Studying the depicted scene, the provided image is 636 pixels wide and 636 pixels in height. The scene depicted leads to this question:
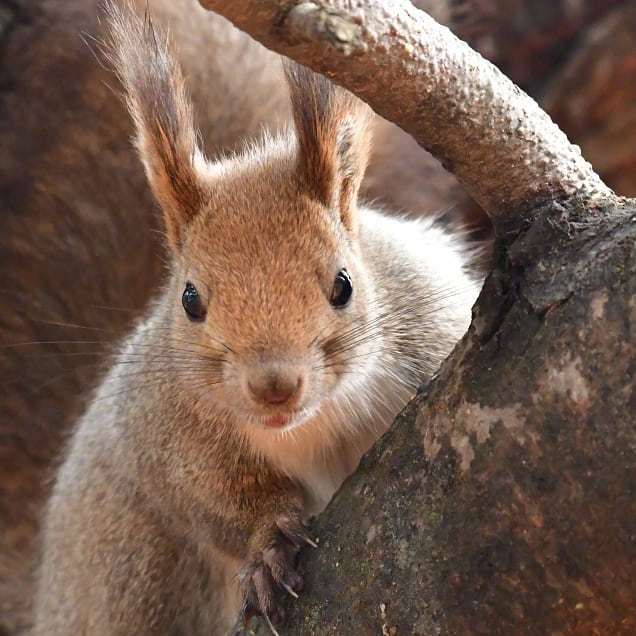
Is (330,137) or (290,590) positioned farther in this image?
(330,137)

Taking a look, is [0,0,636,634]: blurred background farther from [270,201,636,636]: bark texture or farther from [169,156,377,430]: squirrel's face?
[270,201,636,636]: bark texture

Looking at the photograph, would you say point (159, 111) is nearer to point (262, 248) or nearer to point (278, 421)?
point (262, 248)

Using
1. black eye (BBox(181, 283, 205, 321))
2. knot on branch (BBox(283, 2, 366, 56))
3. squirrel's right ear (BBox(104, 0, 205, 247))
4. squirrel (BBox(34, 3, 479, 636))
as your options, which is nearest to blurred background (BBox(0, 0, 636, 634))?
squirrel (BBox(34, 3, 479, 636))

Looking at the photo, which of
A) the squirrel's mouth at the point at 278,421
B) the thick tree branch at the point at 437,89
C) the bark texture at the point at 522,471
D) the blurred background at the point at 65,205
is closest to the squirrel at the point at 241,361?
the squirrel's mouth at the point at 278,421

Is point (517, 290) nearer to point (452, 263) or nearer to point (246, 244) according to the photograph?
point (246, 244)

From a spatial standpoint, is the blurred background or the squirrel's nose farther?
the blurred background

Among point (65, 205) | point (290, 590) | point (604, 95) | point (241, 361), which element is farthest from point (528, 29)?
point (290, 590)

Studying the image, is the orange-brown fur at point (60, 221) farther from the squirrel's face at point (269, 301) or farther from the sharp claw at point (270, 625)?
the sharp claw at point (270, 625)
